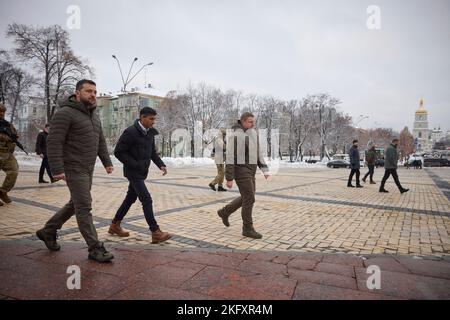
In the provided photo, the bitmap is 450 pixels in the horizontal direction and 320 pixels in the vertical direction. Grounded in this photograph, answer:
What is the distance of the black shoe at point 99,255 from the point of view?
3094 mm

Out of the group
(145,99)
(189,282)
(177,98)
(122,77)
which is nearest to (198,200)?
(189,282)

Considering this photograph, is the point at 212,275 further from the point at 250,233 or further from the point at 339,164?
the point at 339,164

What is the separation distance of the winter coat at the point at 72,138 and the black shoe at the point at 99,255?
87 cm

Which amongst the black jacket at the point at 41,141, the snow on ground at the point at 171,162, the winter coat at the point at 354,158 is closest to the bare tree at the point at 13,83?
the snow on ground at the point at 171,162

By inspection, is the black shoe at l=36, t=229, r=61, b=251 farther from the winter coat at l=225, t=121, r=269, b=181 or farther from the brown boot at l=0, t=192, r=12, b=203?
the brown boot at l=0, t=192, r=12, b=203

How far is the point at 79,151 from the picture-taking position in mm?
3234

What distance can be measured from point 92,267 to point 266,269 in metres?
1.79

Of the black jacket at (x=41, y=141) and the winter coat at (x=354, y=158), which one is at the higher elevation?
the black jacket at (x=41, y=141)

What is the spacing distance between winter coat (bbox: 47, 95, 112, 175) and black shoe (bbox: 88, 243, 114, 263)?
34.1 inches

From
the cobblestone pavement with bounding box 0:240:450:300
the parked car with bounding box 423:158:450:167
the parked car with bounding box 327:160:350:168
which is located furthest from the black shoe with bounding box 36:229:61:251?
the parked car with bounding box 423:158:450:167

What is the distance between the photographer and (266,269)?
119 inches

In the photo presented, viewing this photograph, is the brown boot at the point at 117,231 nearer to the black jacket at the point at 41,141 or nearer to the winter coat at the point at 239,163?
the winter coat at the point at 239,163

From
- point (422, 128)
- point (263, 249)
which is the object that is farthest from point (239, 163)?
point (422, 128)

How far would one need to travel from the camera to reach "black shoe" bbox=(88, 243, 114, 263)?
10.2 ft
